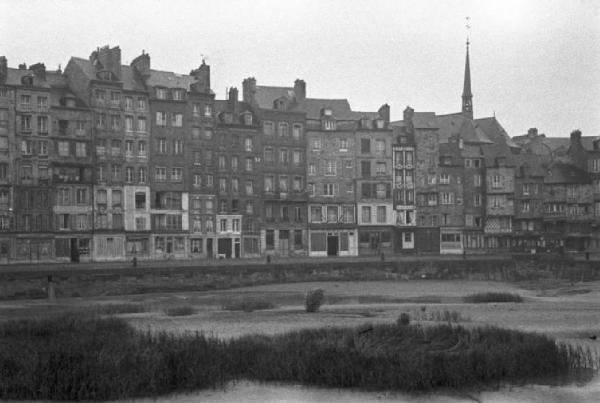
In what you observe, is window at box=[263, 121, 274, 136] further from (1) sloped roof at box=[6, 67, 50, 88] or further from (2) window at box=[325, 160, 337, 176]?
(1) sloped roof at box=[6, 67, 50, 88]

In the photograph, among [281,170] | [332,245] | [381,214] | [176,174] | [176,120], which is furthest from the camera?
[381,214]

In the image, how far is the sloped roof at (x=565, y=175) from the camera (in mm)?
105750

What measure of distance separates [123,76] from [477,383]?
237 ft

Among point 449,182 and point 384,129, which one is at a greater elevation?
point 384,129

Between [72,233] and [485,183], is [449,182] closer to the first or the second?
[485,183]

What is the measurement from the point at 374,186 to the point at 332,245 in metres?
9.06

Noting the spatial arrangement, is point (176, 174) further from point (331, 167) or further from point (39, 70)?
point (331, 167)

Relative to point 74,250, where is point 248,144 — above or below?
above

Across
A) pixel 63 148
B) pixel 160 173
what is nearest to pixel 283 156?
pixel 160 173

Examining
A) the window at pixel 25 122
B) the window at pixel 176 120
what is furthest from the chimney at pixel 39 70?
the window at pixel 176 120

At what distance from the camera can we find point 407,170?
9931cm

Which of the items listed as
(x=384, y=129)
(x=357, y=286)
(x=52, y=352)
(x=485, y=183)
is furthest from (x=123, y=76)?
(x=52, y=352)

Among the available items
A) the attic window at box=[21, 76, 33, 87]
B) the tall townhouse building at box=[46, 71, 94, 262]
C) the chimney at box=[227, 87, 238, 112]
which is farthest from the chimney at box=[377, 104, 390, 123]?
the attic window at box=[21, 76, 33, 87]

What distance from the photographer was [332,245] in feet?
311
